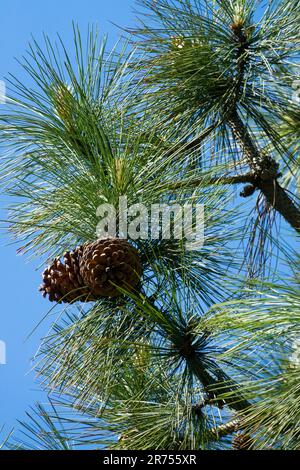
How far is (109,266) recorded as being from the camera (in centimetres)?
152

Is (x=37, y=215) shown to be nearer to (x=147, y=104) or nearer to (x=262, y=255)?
(x=147, y=104)

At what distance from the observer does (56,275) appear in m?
1.58

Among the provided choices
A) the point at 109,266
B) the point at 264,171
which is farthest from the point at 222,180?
the point at 109,266

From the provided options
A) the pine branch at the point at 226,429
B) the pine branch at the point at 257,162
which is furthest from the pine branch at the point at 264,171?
the pine branch at the point at 226,429

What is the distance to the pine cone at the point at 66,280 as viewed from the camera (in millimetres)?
1567

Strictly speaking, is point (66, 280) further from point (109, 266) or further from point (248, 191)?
point (248, 191)

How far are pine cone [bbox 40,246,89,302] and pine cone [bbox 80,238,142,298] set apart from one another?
2cm

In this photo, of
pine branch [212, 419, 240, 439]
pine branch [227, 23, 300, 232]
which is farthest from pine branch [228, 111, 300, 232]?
pine branch [212, 419, 240, 439]

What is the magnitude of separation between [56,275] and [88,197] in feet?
0.43

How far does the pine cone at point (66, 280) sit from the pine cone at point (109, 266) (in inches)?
0.8

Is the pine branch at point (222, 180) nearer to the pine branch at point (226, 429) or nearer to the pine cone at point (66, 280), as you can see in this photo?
the pine cone at point (66, 280)

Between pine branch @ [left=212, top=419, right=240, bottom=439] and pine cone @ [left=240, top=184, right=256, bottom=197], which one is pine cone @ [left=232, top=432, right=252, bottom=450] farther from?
pine cone @ [left=240, top=184, right=256, bottom=197]
